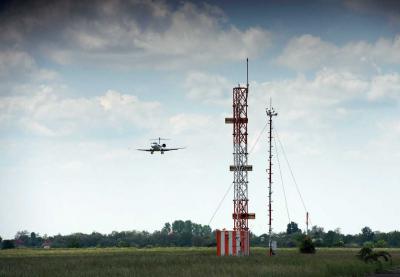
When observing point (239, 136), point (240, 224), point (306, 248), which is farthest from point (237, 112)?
point (306, 248)

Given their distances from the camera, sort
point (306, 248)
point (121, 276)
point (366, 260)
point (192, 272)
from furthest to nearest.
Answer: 1. point (306, 248)
2. point (366, 260)
3. point (192, 272)
4. point (121, 276)

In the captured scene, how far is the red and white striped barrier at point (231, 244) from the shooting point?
10544cm

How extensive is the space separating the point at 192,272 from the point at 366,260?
2692cm

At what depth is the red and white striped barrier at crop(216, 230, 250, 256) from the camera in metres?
105

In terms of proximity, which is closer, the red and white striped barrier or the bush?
the red and white striped barrier

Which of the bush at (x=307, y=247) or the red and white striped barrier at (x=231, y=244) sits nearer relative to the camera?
the red and white striped barrier at (x=231, y=244)

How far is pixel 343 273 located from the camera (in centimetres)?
5991

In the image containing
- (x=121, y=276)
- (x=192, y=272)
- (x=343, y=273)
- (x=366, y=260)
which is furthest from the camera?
(x=366, y=260)

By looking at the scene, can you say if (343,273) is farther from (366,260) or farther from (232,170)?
(232,170)

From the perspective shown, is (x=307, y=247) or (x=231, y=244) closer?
(x=231, y=244)

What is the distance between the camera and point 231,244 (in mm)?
105688

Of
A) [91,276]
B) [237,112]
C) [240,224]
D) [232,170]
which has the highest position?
[237,112]

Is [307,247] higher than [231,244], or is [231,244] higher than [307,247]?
[307,247]

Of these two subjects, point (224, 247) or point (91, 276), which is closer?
point (91, 276)
